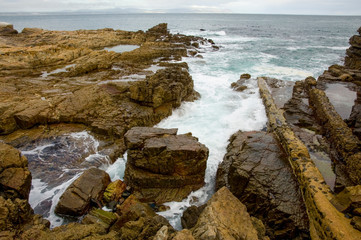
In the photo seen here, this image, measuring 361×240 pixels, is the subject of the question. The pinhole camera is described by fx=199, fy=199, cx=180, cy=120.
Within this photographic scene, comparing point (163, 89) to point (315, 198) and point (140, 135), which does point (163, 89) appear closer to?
point (140, 135)

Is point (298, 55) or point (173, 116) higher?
point (298, 55)

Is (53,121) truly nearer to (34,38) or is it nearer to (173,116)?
(173,116)

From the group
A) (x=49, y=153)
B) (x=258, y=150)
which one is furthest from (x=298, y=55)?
(x=49, y=153)

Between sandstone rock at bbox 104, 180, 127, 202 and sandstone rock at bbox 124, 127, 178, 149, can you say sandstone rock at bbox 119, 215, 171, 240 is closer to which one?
sandstone rock at bbox 104, 180, 127, 202

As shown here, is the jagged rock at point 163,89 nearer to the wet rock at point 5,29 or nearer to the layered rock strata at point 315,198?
the layered rock strata at point 315,198

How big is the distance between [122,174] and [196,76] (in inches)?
497

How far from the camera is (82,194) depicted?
5.72 meters

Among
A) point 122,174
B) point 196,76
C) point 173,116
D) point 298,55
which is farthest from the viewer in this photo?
point 298,55

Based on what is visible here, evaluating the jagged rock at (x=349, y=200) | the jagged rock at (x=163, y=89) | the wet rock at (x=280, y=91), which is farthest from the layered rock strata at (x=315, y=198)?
the jagged rock at (x=163, y=89)

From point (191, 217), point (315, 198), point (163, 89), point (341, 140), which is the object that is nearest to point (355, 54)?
point (341, 140)

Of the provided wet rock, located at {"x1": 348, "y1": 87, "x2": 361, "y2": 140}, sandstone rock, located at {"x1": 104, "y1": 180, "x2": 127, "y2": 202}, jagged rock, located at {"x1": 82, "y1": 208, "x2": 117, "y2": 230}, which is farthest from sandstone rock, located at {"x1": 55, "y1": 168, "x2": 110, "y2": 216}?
wet rock, located at {"x1": 348, "y1": 87, "x2": 361, "y2": 140}

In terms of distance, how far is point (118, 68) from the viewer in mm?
16094

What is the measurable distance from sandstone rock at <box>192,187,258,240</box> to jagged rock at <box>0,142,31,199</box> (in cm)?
458

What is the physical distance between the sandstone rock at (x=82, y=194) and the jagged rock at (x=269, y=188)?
373 cm
